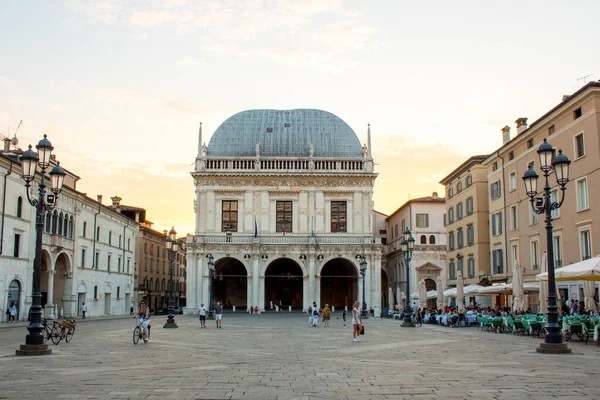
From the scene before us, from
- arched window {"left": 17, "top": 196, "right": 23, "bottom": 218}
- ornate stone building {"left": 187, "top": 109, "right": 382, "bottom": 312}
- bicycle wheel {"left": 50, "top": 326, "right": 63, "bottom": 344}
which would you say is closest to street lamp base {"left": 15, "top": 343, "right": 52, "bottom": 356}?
bicycle wheel {"left": 50, "top": 326, "right": 63, "bottom": 344}

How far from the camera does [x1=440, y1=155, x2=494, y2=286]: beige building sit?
53.7m

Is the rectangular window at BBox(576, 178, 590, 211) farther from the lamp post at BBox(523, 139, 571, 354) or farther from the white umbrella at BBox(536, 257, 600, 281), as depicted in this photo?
the lamp post at BBox(523, 139, 571, 354)

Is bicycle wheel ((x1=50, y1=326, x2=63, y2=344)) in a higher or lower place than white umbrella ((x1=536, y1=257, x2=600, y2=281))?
lower

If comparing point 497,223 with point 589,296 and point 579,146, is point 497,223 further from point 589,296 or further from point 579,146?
point 589,296

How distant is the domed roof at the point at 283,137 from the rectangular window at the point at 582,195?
3536cm

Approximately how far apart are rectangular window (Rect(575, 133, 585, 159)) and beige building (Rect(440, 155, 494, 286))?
17.6 m

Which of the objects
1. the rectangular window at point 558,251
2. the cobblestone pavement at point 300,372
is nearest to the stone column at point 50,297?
the cobblestone pavement at point 300,372

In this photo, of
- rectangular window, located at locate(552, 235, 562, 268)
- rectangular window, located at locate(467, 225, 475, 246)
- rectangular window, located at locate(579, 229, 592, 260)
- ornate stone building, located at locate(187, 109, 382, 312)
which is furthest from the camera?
ornate stone building, located at locate(187, 109, 382, 312)

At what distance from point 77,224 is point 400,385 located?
47464 millimetres

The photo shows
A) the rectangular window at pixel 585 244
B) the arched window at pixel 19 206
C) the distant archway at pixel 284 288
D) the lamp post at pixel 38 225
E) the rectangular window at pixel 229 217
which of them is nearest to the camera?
the lamp post at pixel 38 225

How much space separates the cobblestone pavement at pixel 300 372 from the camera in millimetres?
11828

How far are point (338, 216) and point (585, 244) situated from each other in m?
33.5

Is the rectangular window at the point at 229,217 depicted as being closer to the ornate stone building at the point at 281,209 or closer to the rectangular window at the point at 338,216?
the ornate stone building at the point at 281,209

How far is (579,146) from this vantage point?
117 feet
